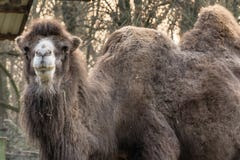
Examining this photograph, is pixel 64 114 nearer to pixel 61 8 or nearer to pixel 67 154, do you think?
pixel 67 154

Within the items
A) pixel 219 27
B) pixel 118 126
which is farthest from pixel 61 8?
pixel 118 126

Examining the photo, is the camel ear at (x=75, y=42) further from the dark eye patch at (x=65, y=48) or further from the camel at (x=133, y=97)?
the dark eye patch at (x=65, y=48)

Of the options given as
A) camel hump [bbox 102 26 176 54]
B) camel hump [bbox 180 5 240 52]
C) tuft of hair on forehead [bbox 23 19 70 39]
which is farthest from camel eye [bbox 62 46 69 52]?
camel hump [bbox 180 5 240 52]

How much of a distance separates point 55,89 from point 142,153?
42.5 inches

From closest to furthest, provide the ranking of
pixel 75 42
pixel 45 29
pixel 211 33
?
pixel 45 29 → pixel 75 42 → pixel 211 33

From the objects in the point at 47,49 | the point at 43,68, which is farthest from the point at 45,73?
the point at 47,49

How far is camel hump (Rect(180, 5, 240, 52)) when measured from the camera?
23.0 ft

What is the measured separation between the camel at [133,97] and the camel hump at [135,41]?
11 millimetres

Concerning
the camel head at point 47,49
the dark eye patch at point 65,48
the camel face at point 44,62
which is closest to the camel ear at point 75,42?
the camel head at point 47,49

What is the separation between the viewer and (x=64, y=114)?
582 cm

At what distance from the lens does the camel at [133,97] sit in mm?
5770

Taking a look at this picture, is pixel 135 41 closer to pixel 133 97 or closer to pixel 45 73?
pixel 133 97

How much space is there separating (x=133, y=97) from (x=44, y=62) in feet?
3.84

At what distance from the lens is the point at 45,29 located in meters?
5.85
